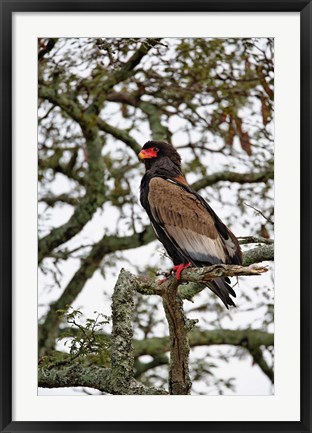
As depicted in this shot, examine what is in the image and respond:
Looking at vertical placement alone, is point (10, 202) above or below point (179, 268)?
above

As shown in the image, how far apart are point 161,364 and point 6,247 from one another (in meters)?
3.88

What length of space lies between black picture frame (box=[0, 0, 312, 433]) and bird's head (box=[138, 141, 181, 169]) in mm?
1354

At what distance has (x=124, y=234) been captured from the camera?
25.7 feet

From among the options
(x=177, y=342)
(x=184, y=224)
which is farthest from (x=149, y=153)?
(x=177, y=342)

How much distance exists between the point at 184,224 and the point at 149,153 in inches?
31.4

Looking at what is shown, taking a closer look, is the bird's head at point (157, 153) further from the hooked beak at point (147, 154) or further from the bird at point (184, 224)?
the bird at point (184, 224)

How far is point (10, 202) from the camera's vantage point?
4.45m

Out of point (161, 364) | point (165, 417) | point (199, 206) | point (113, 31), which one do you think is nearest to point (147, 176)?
point (199, 206)

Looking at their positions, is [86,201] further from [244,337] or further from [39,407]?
[39,407]

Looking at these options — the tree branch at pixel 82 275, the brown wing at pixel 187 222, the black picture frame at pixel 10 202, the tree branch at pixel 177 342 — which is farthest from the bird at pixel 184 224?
the tree branch at pixel 82 275

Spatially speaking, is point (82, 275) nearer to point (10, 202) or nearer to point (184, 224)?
point (184, 224)

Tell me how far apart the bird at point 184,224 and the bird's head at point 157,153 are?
214 mm

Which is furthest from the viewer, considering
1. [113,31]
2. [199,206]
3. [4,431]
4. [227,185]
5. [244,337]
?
[227,185]

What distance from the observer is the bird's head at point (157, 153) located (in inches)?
223
